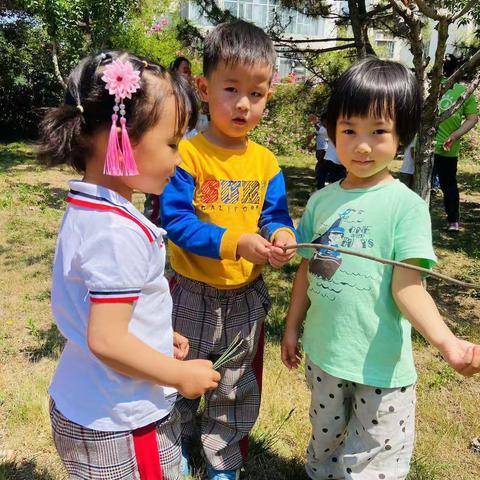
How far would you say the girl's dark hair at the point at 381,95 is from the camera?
1.40 m

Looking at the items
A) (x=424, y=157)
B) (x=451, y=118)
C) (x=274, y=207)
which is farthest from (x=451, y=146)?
(x=274, y=207)

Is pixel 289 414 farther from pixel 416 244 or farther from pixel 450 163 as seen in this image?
pixel 450 163

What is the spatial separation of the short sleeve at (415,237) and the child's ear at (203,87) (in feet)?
2.35

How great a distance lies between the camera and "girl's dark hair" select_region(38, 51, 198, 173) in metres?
1.08

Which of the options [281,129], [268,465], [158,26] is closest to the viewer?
[268,465]

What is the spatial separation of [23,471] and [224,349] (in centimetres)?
92

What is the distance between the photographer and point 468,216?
602 centimetres

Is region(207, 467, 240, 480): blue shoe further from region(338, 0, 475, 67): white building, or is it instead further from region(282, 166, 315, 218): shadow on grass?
region(282, 166, 315, 218): shadow on grass

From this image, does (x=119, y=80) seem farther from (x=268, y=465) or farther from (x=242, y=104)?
(x=268, y=465)

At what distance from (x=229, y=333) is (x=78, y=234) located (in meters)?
0.81

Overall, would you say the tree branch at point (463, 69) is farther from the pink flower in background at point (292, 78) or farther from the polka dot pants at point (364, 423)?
the pink flower in background at point (292, 78)

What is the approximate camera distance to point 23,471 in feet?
6.33

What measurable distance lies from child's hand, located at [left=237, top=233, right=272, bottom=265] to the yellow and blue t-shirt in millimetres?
27

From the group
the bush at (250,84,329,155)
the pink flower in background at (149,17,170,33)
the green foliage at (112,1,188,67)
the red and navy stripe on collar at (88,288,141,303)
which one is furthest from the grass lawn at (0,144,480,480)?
the pink flower in background at (149,17,170,33)
